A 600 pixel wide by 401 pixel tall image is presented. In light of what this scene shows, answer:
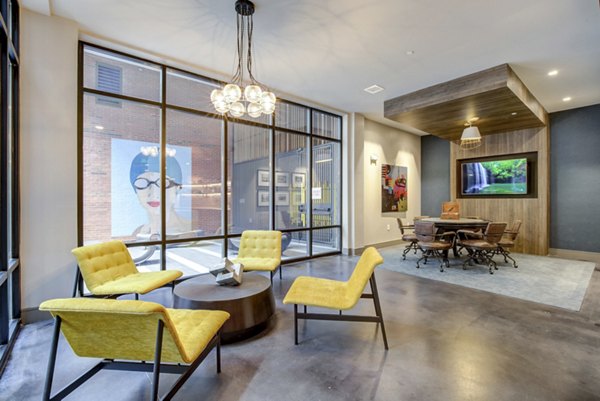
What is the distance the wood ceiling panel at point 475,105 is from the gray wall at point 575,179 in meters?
0.63

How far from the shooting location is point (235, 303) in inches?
100

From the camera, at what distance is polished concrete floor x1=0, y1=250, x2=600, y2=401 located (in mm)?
1933

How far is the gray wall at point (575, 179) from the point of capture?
6016mm

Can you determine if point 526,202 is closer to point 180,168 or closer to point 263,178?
point 263,178

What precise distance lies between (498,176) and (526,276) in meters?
3.39

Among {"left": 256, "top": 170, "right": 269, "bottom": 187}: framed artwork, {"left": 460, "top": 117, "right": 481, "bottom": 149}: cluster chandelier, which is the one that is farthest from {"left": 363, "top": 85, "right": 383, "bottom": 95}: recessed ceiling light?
{"left": 256, "top": 170, "right": 269, "bottom": 187}: framed artwork

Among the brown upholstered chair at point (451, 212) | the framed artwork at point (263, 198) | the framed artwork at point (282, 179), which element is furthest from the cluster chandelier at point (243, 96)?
the brown upholstered chair at point (451, 212)

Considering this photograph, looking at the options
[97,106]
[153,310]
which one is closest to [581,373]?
[153,310]

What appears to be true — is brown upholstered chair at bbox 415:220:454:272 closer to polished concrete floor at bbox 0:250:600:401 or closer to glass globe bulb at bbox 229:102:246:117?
polished concrete floor at bbox 0:250:600:401

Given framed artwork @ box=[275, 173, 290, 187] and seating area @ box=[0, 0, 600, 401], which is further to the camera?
framed artwork @ box=[275, 173, 290, 187]

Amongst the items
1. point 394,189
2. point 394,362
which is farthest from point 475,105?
point 394,362

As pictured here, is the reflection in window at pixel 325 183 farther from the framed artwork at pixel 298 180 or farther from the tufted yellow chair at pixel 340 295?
the tufted yellow chair at pixel 340 295

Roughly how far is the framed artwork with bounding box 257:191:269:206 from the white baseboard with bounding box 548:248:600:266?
270 inches

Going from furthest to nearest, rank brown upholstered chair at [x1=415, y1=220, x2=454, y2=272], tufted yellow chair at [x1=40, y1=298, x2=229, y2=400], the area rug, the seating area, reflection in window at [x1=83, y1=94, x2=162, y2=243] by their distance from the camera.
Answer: brown upholstered chair at [x1=415, y1=220, x2=454, y2=272]
the area rug
reflection in window at [x1=83, y1=94, x2=162, y2=243]
the seating area
tufted yellow chair at [x1=40, y1=298, x2=229, y2=400]
